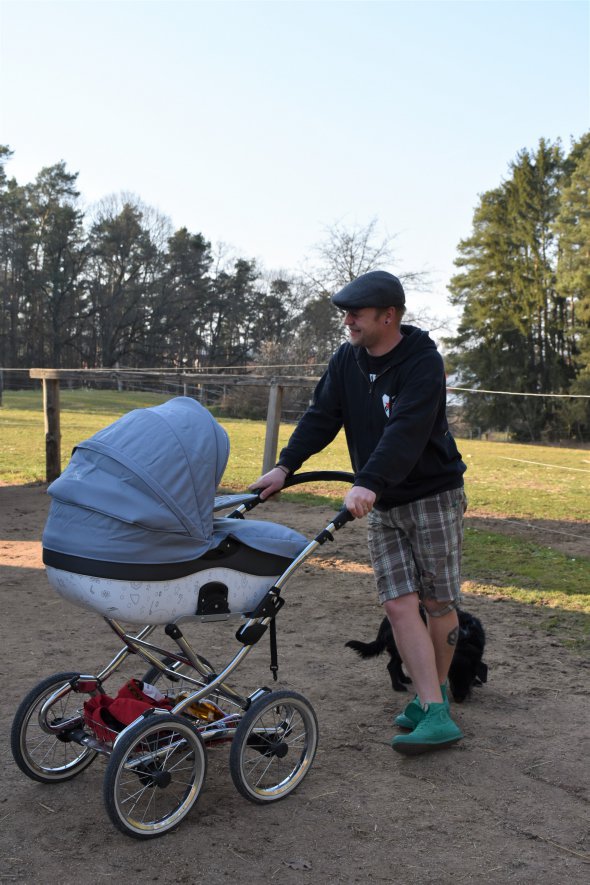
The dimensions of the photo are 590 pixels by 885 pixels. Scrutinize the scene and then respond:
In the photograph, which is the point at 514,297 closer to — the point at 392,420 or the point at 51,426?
the point at 51,426

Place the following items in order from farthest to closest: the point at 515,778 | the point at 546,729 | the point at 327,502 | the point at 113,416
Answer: the point at 113,416 < the point at 327,502 < the point at 546,729 < the point at 515,778

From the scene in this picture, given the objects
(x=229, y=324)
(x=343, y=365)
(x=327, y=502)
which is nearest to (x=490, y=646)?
(x=343, y=365)

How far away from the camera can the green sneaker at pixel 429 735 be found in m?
3.55

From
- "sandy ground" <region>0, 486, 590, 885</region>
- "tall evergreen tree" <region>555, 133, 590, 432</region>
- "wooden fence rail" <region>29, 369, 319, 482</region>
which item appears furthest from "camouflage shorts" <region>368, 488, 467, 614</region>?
"tall evergreen tree" <region>555, 133, 590, 432</region>

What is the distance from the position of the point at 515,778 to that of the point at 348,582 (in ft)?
11.1

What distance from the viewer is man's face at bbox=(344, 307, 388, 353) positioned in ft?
11.3

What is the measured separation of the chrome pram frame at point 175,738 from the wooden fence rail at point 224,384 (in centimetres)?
722

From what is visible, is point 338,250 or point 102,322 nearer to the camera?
point 338,250

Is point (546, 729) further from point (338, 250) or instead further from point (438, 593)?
point (338, 250)

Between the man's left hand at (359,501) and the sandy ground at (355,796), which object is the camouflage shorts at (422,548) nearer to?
the man's left hand at (359,501)

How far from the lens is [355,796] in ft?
10.6

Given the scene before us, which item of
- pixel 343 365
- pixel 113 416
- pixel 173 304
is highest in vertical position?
pixel 173 304

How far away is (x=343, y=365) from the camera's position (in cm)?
369

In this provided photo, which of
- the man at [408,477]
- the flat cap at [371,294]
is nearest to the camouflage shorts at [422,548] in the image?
the man at [408,477]
